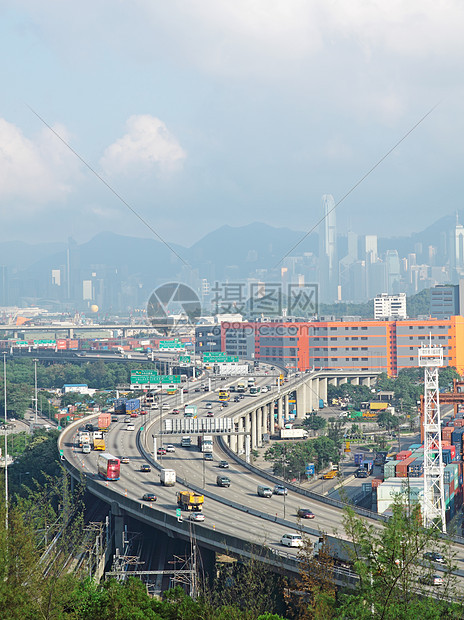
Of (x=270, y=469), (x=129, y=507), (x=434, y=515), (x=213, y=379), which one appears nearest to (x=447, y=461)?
(x=434, y=515)

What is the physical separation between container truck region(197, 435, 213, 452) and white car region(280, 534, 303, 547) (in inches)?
563

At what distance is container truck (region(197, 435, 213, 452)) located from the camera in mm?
31802

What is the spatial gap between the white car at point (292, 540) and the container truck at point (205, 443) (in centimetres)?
1430

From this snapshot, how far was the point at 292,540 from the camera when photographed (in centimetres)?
1736

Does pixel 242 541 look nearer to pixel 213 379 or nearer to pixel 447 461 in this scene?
pixel 447 461

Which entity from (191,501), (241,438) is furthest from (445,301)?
(191,501)

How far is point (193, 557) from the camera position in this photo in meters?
18.5

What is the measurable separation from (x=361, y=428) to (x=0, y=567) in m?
38.3

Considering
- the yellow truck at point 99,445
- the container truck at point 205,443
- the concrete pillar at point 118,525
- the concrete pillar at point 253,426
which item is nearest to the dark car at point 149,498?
the concrete pillar at point 118,525

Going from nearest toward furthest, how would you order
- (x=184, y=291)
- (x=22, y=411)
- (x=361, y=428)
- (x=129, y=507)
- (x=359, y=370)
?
(x=129, y=507), (x=361, y=428), (x=22, y=411), (x=359, y=370), (x=184, y=291)

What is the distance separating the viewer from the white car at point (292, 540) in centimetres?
1723

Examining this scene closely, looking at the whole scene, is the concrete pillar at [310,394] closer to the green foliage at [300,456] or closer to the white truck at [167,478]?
the green foliage at [300,456]

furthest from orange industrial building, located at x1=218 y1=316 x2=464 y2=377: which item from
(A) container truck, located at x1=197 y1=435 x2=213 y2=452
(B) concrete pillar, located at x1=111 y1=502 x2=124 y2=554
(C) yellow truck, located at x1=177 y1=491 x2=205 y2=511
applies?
(C) yellow truck, located at x1=177 y1=491 x2=205 y2=511

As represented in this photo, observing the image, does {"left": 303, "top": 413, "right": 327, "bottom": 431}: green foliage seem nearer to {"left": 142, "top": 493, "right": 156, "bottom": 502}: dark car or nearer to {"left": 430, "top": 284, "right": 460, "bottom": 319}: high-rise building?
{"left": 142, "top": 493, "right": 156, "bottom": 502}: dark car
